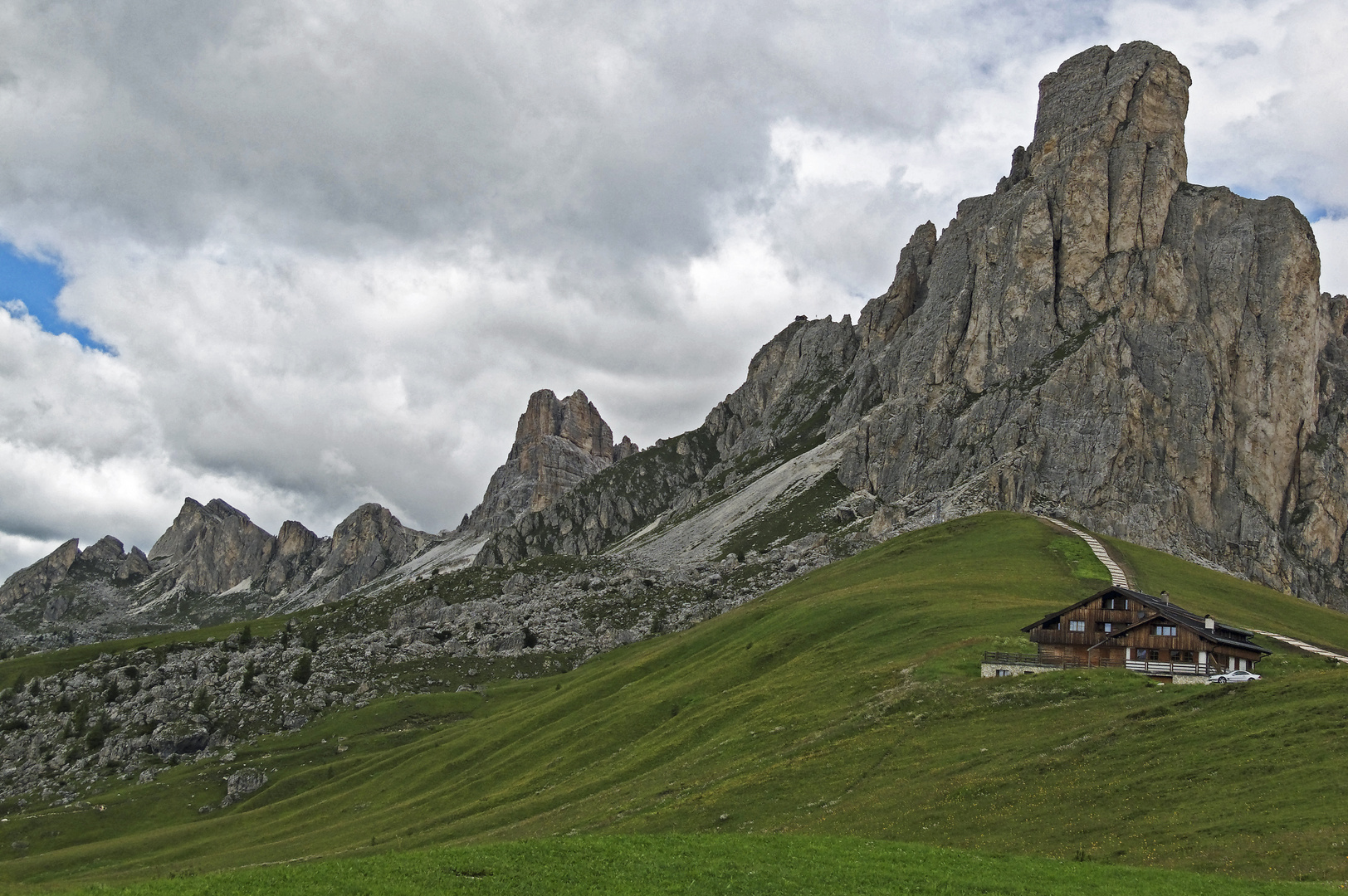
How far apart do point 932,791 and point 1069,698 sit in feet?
51.9

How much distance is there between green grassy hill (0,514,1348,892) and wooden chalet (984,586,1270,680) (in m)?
3.33

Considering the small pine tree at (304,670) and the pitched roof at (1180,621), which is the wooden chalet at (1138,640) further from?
the small pine tree at (304,670)

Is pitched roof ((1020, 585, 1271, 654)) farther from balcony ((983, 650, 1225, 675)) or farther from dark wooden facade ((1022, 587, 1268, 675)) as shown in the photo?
balcony ((983, 650, 1225, 675))

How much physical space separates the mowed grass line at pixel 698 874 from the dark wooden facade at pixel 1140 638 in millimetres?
34840

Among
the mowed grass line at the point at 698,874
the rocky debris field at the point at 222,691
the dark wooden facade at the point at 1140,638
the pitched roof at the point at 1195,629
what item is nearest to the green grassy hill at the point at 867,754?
the pitched roof at the point at 1195,629

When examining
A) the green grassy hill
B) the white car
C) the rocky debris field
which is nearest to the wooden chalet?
the white car

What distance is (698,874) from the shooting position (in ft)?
110

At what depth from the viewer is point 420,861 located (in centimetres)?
3425

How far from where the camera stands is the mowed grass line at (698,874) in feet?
100

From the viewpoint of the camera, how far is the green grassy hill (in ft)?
130

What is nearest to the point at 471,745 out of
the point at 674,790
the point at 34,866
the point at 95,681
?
the point at 34,866

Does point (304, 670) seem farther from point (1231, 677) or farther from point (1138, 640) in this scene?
point (1231, 677)

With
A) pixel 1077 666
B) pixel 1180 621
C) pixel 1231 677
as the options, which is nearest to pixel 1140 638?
pixel 1180 621

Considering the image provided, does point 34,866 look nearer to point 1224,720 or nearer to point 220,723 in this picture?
point 220,723
